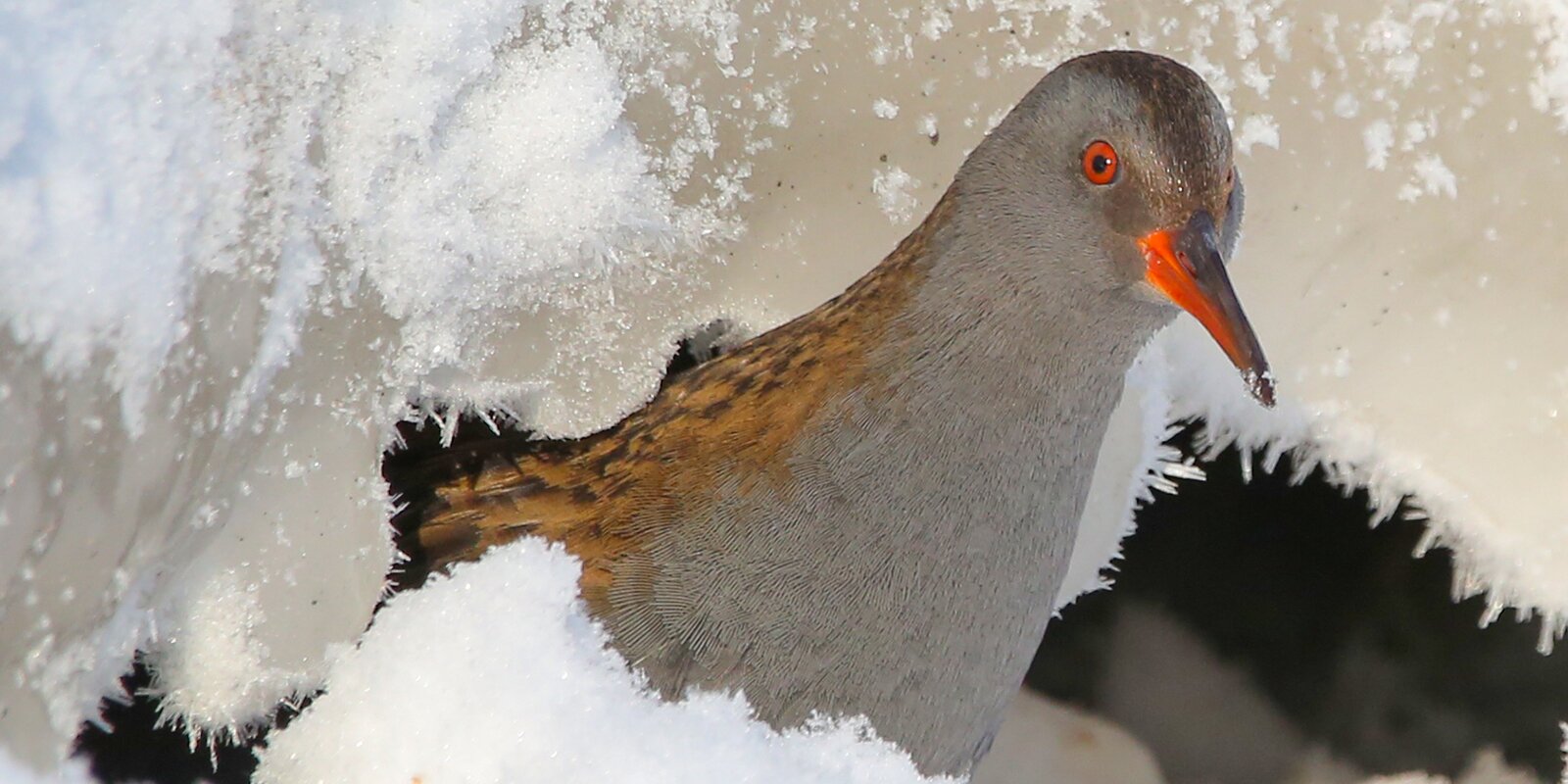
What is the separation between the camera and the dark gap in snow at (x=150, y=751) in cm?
99

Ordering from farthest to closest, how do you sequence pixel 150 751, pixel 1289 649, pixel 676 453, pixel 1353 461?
pixel 1289 649 → pixel 1353 461 → pixel 150 751 → pixel 676 453

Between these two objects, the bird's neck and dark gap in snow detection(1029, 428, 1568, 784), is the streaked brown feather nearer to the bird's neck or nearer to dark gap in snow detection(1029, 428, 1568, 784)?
the bird's neck

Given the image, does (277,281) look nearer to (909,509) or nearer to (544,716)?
(544,716)

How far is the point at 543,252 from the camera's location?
1.01 meters

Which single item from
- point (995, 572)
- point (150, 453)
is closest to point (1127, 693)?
point (995, 572)

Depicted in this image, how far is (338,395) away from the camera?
964 mm

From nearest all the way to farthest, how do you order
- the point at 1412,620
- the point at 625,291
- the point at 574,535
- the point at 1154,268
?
the point at 1154,268, the point at 574,535, the point at 625,291, the point at 1412,620

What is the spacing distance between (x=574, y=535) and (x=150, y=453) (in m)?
0.26

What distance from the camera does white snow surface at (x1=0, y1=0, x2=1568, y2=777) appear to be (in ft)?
2.66

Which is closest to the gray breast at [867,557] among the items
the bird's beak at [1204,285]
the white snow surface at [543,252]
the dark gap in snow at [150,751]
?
the bird's beak at [1204,285]

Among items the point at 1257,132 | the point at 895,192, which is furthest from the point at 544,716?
the point at 1257,132

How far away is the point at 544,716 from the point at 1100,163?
0.48 m

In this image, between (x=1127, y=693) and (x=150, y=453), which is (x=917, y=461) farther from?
(x=1127, y=693)

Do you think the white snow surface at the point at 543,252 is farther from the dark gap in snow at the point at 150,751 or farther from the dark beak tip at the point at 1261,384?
the dark beak tip at the point at 1261,384
